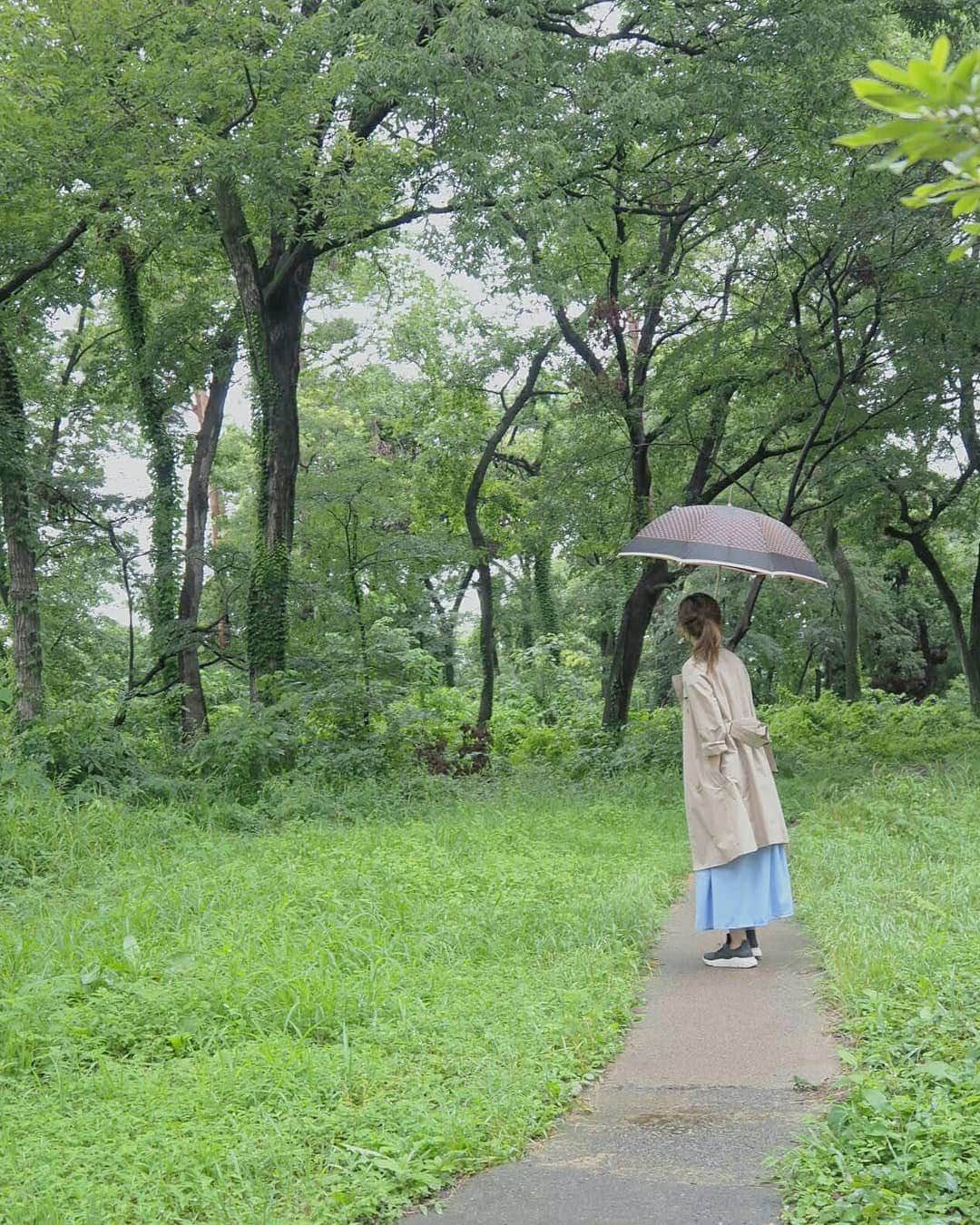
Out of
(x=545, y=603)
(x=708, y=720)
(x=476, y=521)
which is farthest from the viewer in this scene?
(x=545, y=603)

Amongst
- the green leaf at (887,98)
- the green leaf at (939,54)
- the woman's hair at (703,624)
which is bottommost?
the woman's hair at (703,624)

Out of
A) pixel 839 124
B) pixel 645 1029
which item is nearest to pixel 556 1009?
pixel 645 1029

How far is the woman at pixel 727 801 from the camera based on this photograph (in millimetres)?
6238

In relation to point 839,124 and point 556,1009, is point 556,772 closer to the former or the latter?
point 839,124

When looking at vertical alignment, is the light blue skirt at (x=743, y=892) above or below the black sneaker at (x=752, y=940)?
above

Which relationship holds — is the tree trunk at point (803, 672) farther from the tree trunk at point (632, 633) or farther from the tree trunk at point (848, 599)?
the tree trunk at point (632, 633)

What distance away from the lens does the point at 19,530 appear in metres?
16.2

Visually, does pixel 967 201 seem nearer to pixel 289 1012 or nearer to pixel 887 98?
pixel 887 98

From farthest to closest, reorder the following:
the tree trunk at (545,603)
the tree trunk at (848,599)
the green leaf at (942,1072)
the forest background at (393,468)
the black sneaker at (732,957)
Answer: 1. the tree trunk at (545,603)
2. the tree trunk at (848,599)
3. the black sneaker at (732,957)
4. the forest background at (393,468)
5. the green leaf at (942,1072)

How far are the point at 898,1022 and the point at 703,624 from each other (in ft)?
8.04

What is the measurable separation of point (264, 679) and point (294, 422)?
3.35 metres

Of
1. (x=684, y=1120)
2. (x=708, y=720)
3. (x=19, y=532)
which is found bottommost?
(x=684, y=1120)

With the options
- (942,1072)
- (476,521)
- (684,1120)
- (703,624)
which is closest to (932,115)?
(942,1072)

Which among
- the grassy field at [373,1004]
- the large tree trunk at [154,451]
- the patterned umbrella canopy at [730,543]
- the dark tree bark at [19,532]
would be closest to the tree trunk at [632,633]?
the large tree trunk at [154,451]
